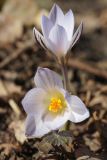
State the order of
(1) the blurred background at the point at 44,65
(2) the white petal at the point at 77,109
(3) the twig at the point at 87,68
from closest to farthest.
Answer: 1. (2) the white petal at the point at 77,109
2. (1) the blurred background at the point at 44,65
3. (3) the twig at the point at 87,68

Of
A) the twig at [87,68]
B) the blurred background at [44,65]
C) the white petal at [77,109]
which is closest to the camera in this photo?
the white petal at [77,109]

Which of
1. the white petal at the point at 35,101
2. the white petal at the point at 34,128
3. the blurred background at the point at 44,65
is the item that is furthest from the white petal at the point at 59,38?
the blurred background at the point at 44,65

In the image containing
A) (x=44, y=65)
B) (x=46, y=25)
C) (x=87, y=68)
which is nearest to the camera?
(x=46, y=25)

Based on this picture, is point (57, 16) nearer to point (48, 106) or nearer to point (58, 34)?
point (58, 34)

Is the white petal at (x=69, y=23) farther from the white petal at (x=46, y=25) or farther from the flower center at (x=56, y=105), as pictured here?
the flower center at (x=56, y=105)

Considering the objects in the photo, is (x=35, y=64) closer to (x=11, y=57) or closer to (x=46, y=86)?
(x=11, y=57)

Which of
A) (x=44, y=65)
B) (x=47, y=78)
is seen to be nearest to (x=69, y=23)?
(x=47, y=78)
